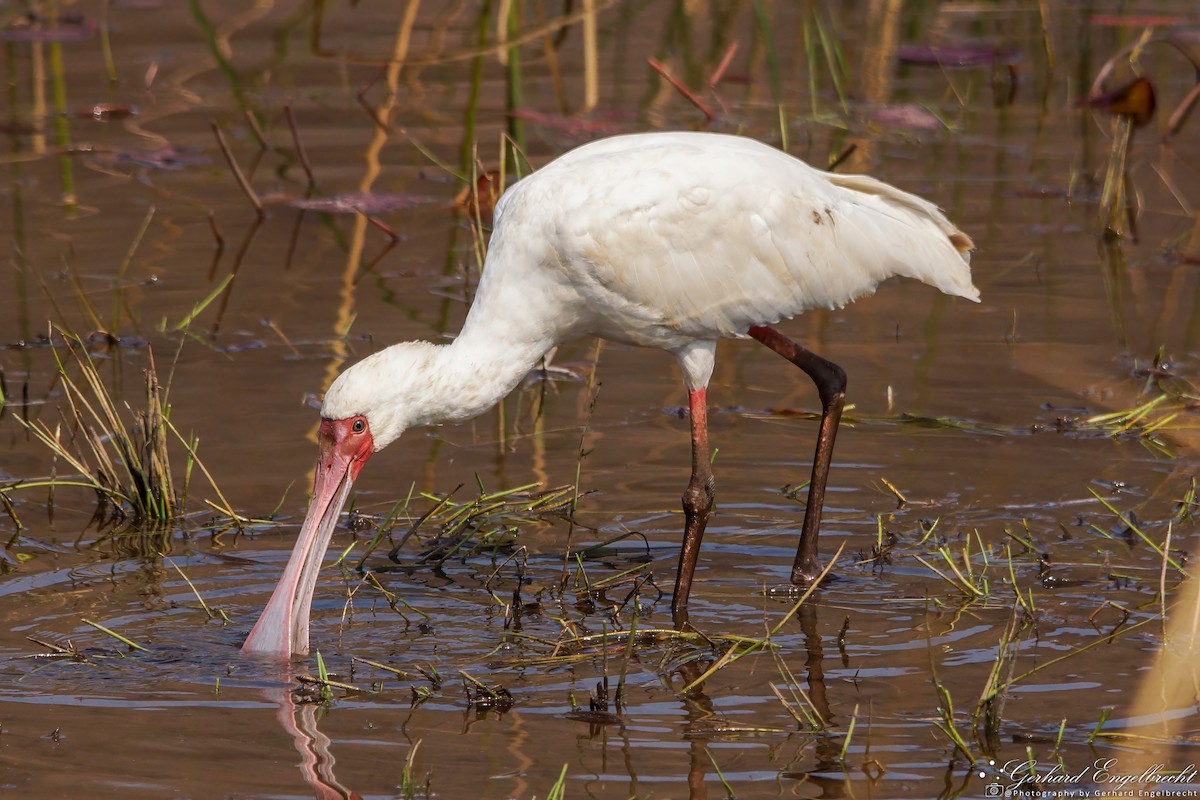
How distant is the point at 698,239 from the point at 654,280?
10.9 inches

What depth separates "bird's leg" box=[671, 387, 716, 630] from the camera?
673 cm

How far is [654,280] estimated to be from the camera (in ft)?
22.9

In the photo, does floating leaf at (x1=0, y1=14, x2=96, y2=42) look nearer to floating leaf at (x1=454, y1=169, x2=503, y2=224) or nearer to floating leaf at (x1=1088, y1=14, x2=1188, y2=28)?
floating leaf at (x1=454, y1=169, x2=503, y2=224)

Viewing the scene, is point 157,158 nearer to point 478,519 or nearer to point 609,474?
point 609,474

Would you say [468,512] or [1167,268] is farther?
[1167,268]

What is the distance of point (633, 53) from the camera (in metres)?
16.4

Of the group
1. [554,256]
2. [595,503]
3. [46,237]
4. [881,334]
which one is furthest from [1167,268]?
[46,237]

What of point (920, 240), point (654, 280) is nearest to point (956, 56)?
point (920, 240)

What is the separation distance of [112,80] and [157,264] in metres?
→ 4.95

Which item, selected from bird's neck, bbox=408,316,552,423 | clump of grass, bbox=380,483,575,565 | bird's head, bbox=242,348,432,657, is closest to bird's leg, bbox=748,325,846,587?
clump of grass, bbox=380,483,575,565

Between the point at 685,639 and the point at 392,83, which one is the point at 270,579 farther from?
the point at 392,83

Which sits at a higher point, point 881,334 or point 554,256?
point 554,256

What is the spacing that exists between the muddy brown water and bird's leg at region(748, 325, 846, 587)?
0.47 feet

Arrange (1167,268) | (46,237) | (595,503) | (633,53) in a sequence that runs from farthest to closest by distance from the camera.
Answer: (633,53), (46,237), (1167,268), (595,503)
